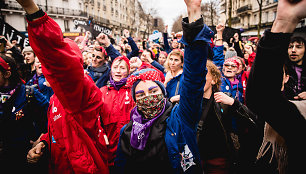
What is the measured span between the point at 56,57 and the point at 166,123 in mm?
1125

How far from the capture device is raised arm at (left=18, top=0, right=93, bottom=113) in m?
1.14

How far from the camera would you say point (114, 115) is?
2756mm

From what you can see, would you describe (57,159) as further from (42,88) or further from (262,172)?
(262,172)

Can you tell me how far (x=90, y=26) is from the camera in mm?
8117

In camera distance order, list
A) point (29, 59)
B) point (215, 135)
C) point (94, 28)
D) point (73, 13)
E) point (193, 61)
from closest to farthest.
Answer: point (193, 61), point (215, 135), point (29, 59), point (94, 28), point (73, 13)

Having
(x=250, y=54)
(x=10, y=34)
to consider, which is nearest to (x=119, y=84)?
(x=250, y=54)

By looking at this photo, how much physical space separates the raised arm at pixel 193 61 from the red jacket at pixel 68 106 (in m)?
0.92

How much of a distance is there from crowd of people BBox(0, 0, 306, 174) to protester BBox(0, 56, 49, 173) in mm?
11

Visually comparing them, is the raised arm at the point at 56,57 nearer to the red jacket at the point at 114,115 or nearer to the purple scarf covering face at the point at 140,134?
the purple scarf covering face at the point at 140,134

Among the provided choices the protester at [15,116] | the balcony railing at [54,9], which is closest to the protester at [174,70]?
the protester at [15,116]

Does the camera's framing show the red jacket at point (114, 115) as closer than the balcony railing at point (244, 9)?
Yes

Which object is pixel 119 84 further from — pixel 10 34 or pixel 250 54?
pixel 10 34

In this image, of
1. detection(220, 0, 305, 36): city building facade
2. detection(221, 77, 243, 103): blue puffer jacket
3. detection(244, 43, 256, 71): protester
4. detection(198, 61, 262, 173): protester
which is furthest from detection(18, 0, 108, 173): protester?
detection(220, 0, 305, 36): city building facade

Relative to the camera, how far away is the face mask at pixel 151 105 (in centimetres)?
177
